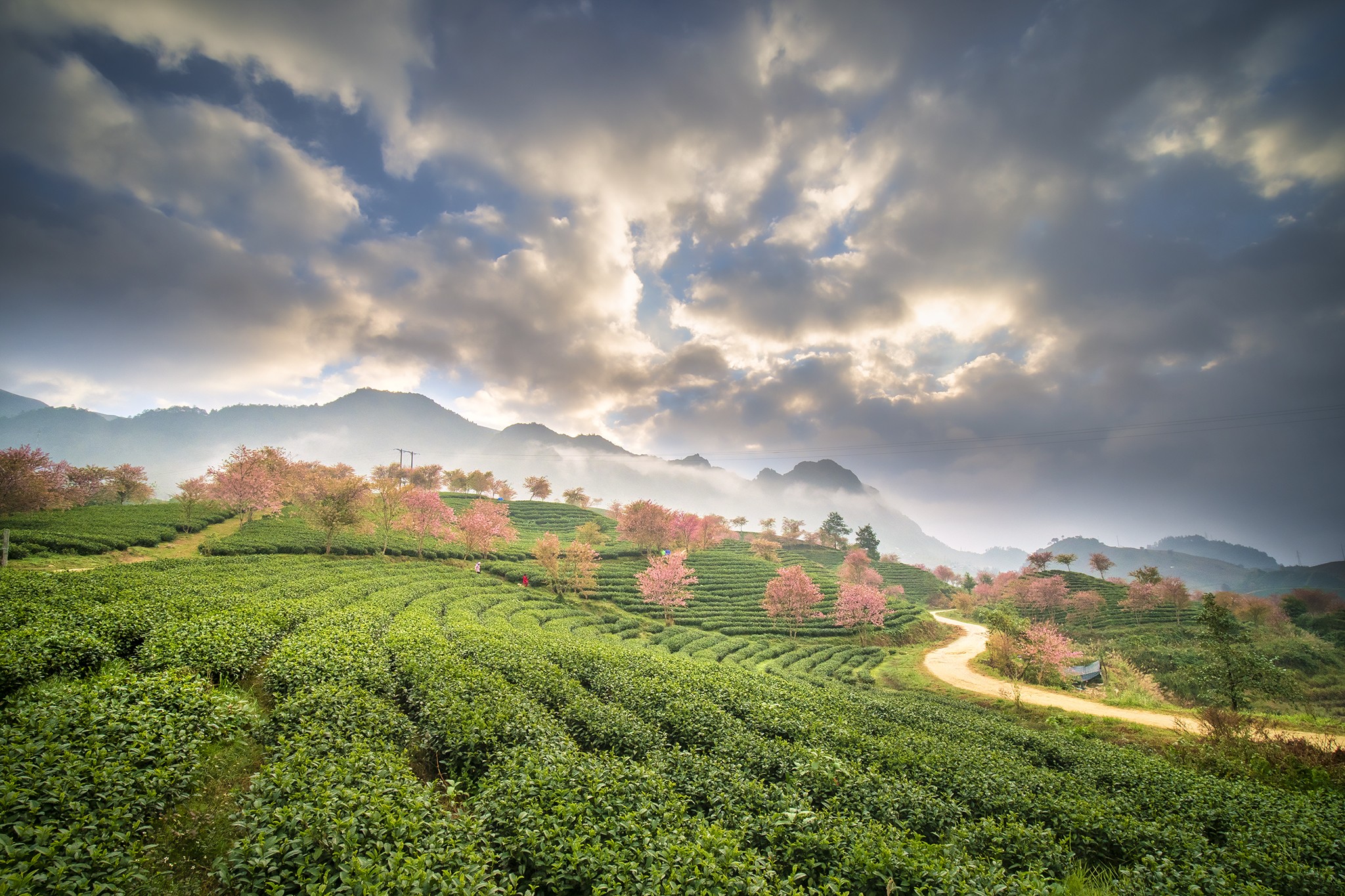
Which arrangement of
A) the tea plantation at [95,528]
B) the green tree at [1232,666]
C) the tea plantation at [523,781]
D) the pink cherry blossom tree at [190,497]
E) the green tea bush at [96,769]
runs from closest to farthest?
the green tea bush at [96,769]
the tea plantation at [523,781]
the green tree at [1232,666]
the tea plantation at [95,528]
the pink cherry blossom tree at [190,497]

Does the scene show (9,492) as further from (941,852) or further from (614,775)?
(941,852)

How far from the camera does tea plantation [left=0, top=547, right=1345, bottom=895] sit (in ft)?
15.1

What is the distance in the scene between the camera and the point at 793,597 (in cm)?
4041

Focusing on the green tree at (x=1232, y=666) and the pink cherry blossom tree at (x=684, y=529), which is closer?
the green tree at (x=1232, y=666)

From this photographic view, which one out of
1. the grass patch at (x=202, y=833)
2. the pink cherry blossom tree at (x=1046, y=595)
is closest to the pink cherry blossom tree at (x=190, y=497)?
the grass patch at (x=202, y=833)

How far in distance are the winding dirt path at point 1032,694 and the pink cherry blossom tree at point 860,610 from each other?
5.16m

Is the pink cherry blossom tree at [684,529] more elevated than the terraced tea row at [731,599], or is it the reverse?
the pink cherry blossom tree at [684,529]

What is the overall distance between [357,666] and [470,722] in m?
4.41

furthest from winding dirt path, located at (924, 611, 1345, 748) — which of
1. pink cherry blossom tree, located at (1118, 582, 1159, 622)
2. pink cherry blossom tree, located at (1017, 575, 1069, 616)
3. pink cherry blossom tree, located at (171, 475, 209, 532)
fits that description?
pink cherry blossom tree, located at (171, 475, 209, 532)

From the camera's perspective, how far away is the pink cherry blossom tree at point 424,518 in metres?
45.0

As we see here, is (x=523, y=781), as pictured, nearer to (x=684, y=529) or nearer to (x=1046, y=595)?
(x=684, y=529)

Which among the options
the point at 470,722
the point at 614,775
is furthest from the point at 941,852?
the point at 470,722

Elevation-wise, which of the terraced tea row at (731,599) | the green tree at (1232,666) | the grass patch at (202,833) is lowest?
the terraced tea row at (731,599)

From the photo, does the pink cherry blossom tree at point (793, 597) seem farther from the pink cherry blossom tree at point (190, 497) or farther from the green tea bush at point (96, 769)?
the pink cherry blossom tree at point (190, 497)
